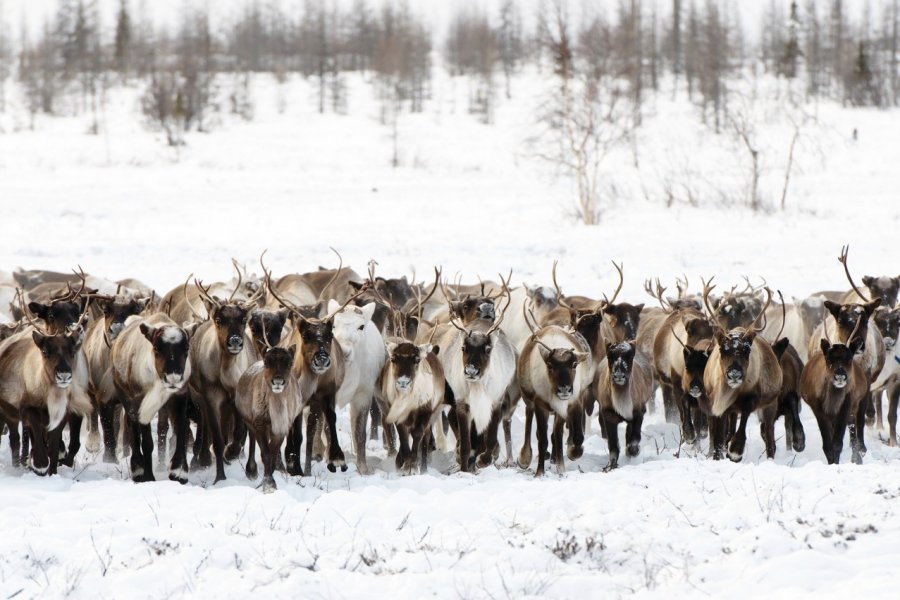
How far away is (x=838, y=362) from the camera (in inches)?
416

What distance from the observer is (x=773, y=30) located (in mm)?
86625

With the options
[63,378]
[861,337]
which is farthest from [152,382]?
[861,337]

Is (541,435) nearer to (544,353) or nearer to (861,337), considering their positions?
(544,353)

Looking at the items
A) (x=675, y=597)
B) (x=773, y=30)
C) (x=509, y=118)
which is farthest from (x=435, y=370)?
(x=773, y=30)

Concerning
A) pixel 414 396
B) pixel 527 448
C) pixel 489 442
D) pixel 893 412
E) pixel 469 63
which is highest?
pixel 469 63

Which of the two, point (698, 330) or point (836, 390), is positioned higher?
point (698, 330)

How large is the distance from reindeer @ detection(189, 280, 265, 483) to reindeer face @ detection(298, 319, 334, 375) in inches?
27.5

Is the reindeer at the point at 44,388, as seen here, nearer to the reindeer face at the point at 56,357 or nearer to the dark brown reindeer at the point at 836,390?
the reindeer face at the point at 56,357

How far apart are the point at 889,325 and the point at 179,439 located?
8673mm

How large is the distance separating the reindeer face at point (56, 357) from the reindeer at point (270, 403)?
66.3 inches

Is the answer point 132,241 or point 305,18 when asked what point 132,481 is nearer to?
point 132,241

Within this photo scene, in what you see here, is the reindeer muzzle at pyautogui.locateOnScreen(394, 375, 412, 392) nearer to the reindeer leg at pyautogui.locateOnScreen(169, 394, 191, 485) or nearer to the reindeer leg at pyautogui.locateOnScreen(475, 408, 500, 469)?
the reindeer leg at pyautogui.locateOnScreen(475, 408, 500, 469)

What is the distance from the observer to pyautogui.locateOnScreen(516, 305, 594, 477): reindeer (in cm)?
1080

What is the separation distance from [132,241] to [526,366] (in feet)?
71.5
